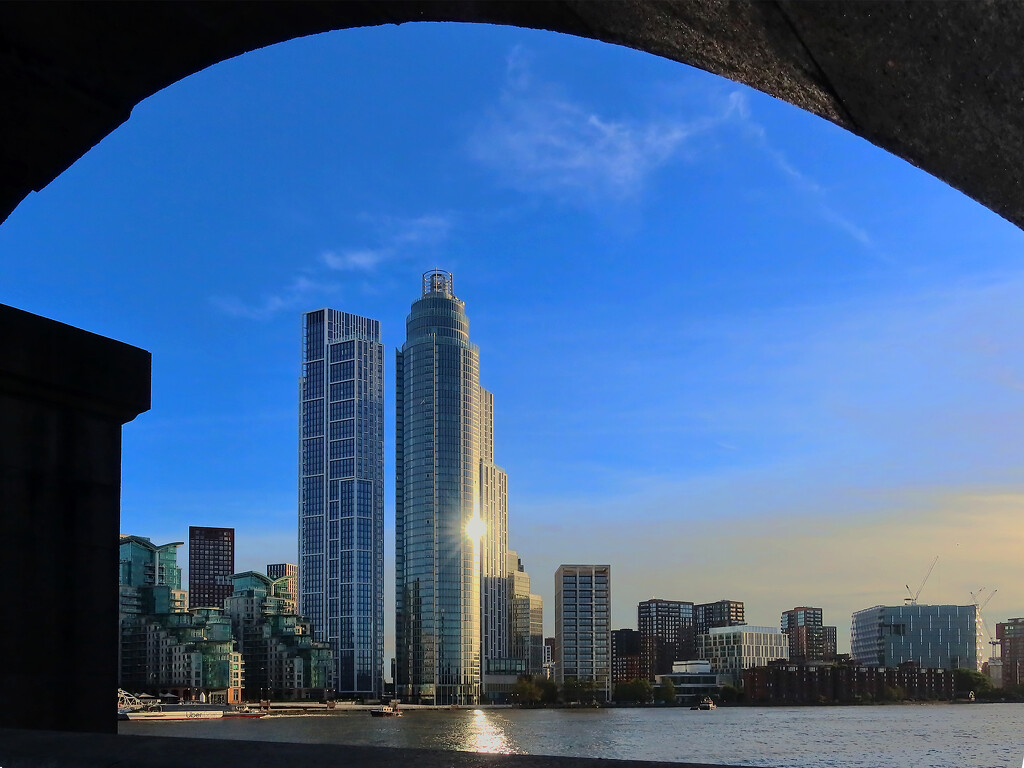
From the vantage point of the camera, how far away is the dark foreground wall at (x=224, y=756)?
86.6 inches

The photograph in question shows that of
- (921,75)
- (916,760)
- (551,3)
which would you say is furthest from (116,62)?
(916,760)

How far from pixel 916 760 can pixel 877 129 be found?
8613 centimetres

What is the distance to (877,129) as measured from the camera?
120 inches

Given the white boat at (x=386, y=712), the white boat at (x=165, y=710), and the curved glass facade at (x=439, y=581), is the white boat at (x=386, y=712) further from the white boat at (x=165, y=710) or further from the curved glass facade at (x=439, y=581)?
the white boat at (x=165, y=710)

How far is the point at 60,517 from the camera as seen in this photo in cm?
530

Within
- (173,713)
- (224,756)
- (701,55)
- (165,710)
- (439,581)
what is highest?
(701,55)

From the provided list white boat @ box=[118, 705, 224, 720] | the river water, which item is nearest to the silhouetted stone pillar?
Result: the river water

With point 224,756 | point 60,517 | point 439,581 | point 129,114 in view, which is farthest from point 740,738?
point 224,756

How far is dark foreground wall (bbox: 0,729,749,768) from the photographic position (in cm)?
220

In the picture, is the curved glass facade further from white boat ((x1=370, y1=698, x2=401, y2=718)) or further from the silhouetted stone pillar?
the silhouetted stone pillar

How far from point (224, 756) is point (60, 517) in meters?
3.31

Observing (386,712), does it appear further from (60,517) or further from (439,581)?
(60,517)

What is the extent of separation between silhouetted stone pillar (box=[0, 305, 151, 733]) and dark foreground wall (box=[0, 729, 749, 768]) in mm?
2497

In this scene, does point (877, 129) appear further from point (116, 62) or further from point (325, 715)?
point (325, 715)
